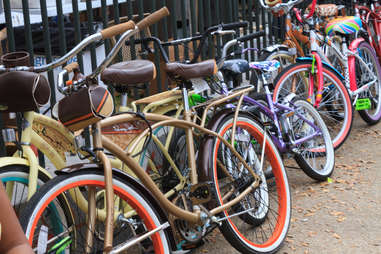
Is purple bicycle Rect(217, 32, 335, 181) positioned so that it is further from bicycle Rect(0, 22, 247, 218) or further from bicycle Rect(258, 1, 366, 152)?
bicycle Rect(0, 22, 247, 218)

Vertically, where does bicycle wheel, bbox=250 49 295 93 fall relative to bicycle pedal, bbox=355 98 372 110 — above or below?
above

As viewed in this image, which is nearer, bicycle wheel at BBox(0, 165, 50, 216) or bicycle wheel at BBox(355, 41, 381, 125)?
bicycle wheel at BBox(0, 165, 50, 216)

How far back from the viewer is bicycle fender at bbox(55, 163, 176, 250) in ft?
9.50

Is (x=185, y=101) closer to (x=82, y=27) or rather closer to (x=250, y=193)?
(x=250, y=193)

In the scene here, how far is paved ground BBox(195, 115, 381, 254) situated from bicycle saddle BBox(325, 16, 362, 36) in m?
1.22

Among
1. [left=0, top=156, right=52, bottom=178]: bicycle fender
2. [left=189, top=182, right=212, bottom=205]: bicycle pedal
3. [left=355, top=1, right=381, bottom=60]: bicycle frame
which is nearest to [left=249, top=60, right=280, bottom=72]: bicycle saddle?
[left=189, top=182, right=212, bottom=205]: bicycle pedal

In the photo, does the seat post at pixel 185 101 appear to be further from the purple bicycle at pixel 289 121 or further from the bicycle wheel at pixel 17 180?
the bicycle wheel at pixel 17 180

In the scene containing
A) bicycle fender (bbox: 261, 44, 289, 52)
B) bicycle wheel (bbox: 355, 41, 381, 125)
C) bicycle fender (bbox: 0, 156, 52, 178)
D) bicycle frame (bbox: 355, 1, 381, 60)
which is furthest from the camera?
bicycle frame (bbox: 355, 1, 381, 60)

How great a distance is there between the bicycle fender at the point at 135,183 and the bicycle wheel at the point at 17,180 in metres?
0.21

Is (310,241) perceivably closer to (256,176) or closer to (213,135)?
(256,176)

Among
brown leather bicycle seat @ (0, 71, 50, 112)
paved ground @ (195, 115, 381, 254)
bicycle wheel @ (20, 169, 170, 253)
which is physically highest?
brown leather bicycle seat @ (0, 71, 50, 112)

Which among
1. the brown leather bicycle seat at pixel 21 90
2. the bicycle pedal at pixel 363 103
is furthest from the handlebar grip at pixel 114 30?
the bicycle pedal at pixel 363 103

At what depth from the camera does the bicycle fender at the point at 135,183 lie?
9.50 ft

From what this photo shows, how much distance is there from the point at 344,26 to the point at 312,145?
5.27 feet
